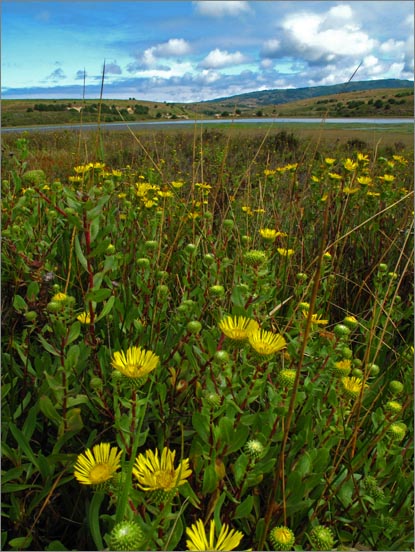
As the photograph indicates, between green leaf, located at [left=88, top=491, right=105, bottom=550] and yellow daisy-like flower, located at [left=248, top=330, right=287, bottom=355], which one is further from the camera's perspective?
yellow daisy-like flower, located at [left=248, top=330, right=287, bottom=355]

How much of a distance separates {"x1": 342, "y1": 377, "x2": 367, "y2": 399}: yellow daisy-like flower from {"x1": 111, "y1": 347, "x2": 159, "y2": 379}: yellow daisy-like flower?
2.11 ft

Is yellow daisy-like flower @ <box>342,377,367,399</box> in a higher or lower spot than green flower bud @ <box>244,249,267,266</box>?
Answer: lower

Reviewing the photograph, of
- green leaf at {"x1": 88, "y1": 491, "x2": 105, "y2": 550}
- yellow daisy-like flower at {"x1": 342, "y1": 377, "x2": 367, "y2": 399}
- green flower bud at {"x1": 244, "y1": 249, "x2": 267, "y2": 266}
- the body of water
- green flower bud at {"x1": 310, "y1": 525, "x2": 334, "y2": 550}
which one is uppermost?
the body of water

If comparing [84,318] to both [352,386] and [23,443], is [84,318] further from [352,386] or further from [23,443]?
[352,386]

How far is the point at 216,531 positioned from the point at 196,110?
270 cm

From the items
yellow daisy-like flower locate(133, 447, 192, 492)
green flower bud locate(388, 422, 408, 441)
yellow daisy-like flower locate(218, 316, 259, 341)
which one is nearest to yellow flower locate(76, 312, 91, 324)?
yellow daisy-like flower locate(218, 316, 259, 341)

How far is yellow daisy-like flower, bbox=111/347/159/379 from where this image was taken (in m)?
1.00

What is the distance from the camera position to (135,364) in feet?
3.60

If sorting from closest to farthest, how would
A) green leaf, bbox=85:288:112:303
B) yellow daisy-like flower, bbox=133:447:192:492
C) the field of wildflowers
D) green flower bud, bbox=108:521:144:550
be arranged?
1. green flower bud, bbox=108:521:144:550
2. yellow daisy-like flower, bbox=133:447:192:492
3. the field of wildflowers
4. green leaf, bbox=85:288:112:303

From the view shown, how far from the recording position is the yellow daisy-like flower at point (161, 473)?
0.86 m

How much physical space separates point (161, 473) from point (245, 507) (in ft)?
0.99

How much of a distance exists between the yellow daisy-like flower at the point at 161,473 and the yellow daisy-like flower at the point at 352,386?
656 millimetres

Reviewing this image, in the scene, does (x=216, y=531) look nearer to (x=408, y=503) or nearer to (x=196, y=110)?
(x=408, y=503)

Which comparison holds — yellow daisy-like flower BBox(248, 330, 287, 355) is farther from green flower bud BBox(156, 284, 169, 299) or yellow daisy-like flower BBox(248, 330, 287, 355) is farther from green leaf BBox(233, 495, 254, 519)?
green flower bud BBox(156, 284, 169, 299)
